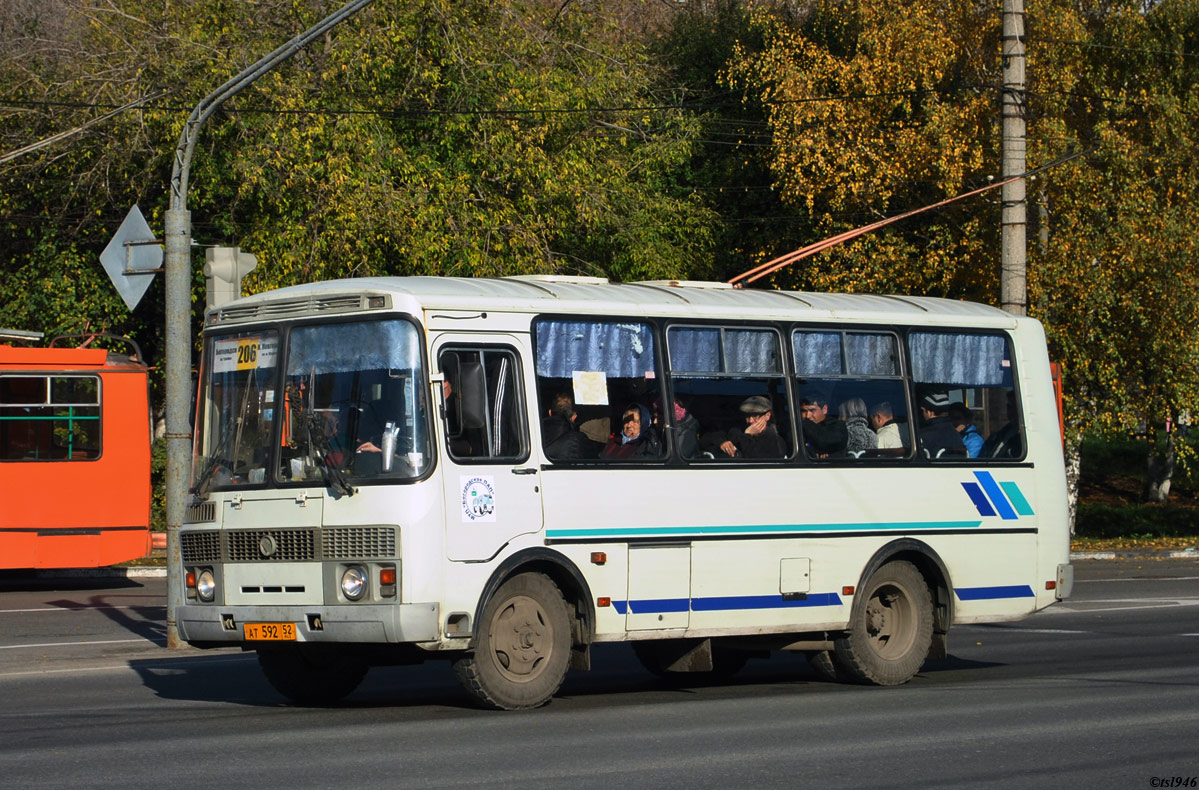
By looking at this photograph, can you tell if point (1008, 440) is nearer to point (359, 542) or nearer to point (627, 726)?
point (627, 726)

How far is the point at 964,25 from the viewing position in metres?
32.9

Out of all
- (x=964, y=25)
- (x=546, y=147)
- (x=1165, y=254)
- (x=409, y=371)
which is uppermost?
(x=964, y=25)

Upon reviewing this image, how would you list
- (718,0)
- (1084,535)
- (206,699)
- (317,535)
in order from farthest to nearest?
(718,0), (1084,535), (206,699), (317,535)

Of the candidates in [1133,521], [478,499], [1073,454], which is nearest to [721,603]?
[478,499]

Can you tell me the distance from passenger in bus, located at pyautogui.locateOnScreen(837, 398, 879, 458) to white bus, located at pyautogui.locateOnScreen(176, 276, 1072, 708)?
17 mm

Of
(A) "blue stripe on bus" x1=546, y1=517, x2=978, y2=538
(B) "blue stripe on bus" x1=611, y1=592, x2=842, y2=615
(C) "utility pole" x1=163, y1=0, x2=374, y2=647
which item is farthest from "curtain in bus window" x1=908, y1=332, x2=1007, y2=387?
(C) "utility pole" x1=163, y1=0, x2=374, y2=647

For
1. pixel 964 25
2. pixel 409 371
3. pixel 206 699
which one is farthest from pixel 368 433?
pixel 964 25

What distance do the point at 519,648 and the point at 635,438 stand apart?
173 cm

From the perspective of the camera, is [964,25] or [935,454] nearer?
[935,454]

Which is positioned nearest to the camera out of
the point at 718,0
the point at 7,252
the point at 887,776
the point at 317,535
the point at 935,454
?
the point at 887,776

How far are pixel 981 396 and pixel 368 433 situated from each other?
557cm

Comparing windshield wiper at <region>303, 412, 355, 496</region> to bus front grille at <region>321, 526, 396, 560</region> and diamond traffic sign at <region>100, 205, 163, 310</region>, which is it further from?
diamond traffic sign at <region>100, 205, 163, 310</region>

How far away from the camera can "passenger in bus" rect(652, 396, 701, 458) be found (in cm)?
1162

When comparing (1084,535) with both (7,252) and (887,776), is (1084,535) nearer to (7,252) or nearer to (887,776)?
(7,252)
